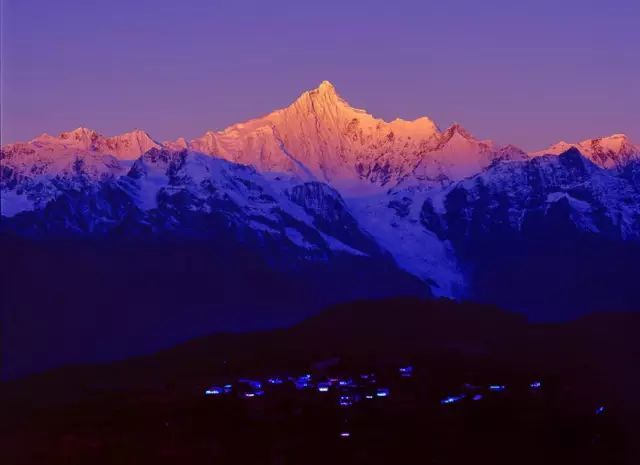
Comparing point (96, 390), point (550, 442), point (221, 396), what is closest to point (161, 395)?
point (221, 396)

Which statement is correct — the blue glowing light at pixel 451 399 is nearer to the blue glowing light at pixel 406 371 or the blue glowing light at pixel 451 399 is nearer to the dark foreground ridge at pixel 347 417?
the dark foreground ridge at pixel 347 417

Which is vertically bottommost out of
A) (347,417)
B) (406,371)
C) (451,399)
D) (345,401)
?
(347,417)

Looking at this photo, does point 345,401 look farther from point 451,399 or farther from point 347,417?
point 451,399

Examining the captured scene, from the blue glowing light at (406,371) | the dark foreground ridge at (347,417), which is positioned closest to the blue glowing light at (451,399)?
the dark foreground ridge at (347,417)

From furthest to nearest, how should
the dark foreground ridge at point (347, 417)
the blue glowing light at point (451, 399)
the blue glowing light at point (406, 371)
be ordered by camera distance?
the blue glowing light at point (406, 371) < the blue glowing light at point (451, 399) < the dark foreground ridge at point (347, 417)

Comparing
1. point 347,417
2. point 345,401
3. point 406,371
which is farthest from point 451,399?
point 406,371

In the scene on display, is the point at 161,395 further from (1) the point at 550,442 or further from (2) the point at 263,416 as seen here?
(1) the point at 550,442

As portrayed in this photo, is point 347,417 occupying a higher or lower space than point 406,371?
lower

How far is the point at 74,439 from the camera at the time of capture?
165m

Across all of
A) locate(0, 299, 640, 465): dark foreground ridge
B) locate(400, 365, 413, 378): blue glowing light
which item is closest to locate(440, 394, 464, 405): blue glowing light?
locate(0, 299, 640, 465): dark foreground ridge

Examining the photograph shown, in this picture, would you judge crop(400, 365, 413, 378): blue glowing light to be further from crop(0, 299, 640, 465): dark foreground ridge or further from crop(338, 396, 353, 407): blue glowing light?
crop(338, 396, 353, 407): blue glowing light

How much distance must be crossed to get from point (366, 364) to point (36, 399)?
29.8 metres

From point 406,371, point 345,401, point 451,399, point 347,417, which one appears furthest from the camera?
point 406,371

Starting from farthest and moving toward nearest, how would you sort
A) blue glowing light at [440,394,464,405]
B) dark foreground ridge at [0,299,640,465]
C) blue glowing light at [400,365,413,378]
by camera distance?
blue glowing light at [400,365,413,378], blue glowing light at [440,394,464,405], dark foreground ridge at [0,299,640,465]
